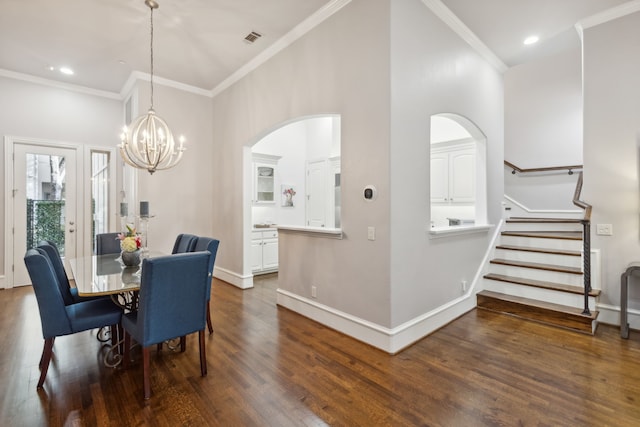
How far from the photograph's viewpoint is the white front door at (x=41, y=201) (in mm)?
4980

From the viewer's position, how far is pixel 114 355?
8.73 ft

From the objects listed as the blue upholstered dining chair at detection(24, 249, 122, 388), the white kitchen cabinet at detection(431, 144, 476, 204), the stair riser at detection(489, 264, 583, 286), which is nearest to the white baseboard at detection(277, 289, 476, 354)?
the stair riser at detection(489, 264, 583, 286)

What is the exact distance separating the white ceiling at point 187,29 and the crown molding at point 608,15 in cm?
8

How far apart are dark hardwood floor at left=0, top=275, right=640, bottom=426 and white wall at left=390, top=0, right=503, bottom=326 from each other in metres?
0.51

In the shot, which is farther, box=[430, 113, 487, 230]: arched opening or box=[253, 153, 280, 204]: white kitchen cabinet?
box=[253, 153, 280, 204]: white kitchen cabinet

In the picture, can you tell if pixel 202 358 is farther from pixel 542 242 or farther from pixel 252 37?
pixel 542 242

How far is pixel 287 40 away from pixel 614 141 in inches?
157

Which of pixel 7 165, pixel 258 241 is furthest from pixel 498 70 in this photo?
pixel 7 165

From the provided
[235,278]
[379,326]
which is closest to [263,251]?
[235,278]

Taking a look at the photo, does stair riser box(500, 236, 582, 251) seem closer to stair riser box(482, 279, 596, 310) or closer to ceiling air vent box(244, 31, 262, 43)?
stair riser box(482, 279, 596, 310)

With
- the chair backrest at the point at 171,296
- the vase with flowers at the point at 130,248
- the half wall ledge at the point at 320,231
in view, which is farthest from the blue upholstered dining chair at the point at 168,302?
the half wall ledge at the point at 320,231

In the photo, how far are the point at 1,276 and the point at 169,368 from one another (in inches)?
178

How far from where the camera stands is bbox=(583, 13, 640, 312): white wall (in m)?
3.32

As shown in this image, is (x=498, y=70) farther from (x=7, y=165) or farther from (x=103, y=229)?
(x=7, y=165)
